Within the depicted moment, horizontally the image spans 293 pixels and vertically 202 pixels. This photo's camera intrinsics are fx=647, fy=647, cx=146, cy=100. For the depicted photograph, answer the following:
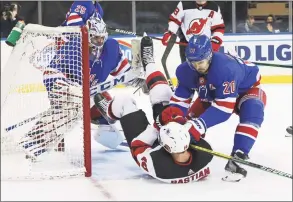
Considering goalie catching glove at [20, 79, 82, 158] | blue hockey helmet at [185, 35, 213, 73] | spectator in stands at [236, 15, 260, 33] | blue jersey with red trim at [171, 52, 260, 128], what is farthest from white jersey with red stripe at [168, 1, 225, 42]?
blue hockey helmet at [185, 35, 213, 73]

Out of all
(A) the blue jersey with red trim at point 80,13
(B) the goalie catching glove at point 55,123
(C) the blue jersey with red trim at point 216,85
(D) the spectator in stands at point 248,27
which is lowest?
(D) the spectator in stands at point 248,27

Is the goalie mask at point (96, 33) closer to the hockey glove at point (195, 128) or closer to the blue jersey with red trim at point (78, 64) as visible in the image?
the blue jersey with red trim at point (78, 64)

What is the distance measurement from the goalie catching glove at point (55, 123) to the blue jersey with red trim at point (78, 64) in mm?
74

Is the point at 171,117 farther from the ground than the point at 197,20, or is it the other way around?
the point at 197,20

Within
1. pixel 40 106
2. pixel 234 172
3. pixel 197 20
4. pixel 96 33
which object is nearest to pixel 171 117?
pixel 234 172

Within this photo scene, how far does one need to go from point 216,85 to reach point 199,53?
157mm

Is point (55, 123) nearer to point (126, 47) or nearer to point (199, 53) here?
point (199, 53)

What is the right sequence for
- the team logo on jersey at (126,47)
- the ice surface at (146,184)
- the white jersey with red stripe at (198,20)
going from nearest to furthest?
the ice surface at (146,184) → the white jersey with red stripe at (198,20) → the team logo on jersey at (126,47)

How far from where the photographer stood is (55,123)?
9.45 ft

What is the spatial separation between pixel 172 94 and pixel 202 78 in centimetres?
28

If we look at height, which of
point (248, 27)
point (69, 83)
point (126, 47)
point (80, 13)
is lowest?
point (126, 47)

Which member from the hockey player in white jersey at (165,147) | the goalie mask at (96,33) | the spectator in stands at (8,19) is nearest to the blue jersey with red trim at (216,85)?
the hockey player in white jersey at (165,147)

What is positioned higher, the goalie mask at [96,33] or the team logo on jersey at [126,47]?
the goalie mask at [96,33]

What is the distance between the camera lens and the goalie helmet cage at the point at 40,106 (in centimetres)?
262
